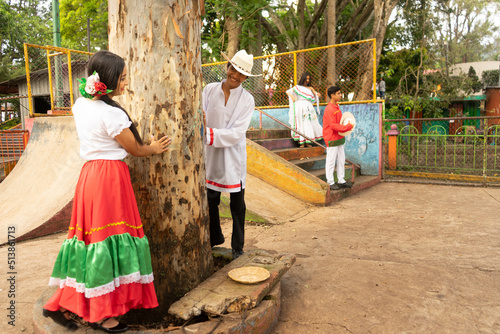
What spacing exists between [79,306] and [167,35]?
1.75 meters

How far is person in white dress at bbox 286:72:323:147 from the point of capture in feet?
28.0

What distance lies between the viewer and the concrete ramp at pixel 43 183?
5.30 m

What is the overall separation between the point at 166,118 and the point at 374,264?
98.1 inches

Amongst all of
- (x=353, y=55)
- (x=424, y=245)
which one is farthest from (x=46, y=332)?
(x=353, y=55)

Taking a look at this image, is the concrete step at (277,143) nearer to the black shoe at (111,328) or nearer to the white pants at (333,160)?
the white pants at (333,160)

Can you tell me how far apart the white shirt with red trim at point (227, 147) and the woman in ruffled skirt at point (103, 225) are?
112 cm

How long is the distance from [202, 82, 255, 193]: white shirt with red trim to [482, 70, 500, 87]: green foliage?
26233 millimetres

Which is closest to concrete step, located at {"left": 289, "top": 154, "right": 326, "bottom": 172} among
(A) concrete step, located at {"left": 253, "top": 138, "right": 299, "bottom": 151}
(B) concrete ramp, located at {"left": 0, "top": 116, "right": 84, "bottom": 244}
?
(A) concrete step, located at {"left": 253, "top": 138, "right": 299, "bottom": 151}

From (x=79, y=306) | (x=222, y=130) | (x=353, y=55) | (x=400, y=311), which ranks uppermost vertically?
(x=353, y=55)

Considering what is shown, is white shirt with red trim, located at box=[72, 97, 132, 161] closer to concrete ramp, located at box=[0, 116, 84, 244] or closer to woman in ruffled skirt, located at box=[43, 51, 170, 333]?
woman in ruffled skirt, located at box=[43, 51, 170, 333]

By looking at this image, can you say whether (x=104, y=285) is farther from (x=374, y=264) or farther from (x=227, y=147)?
(x=374, y=264)

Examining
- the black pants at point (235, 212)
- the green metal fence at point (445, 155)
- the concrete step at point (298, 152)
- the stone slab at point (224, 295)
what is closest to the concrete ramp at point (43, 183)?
the black pants at point (235, 212)

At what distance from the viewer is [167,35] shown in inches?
97.7

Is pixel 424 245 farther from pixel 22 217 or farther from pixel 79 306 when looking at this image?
pixel 22 217
